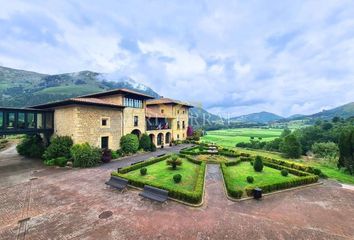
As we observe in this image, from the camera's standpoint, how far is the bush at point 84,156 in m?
19.9

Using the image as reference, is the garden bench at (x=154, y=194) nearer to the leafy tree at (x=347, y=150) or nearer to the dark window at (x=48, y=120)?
the dark window at (x=48, y=120)

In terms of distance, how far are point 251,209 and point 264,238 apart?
2.79 meters

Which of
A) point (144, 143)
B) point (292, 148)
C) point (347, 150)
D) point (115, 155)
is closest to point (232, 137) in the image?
point (292, 148)

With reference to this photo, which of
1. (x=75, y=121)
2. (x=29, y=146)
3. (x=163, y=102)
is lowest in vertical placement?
(x=29, y=146)

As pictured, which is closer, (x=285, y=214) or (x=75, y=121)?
(x=285, y=214)

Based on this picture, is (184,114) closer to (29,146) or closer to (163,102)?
(163,102)

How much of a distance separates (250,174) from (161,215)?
37.1 feet

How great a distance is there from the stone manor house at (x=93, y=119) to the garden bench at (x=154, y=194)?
13624mm

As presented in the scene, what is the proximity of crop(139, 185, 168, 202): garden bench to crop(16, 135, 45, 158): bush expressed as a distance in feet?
66.6

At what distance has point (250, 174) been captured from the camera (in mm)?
17938

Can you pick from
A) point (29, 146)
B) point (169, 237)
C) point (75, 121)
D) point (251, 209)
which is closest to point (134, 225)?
point (169, 237)

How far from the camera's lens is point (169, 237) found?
823cm

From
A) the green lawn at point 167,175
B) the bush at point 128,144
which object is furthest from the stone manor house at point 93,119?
the green lawn at point 167,175

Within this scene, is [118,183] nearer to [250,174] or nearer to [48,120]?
[250,174]
